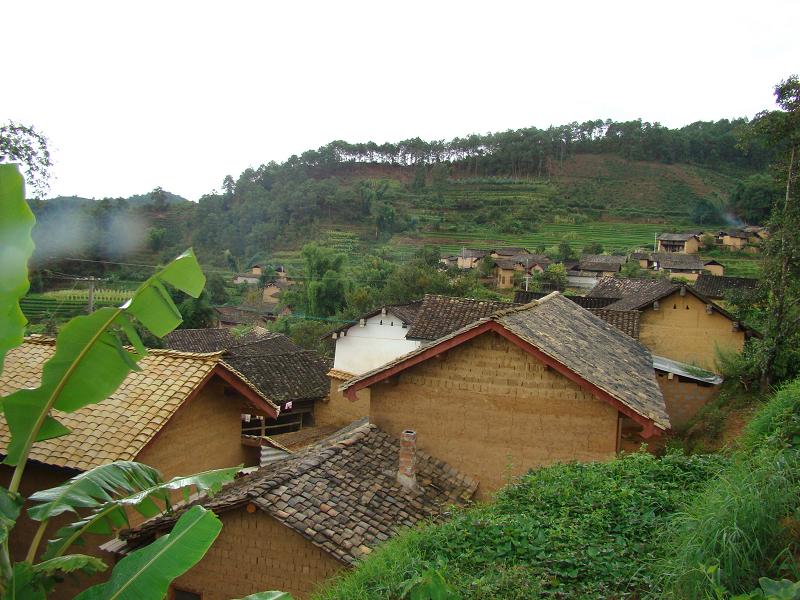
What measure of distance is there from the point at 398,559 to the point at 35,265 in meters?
30.8

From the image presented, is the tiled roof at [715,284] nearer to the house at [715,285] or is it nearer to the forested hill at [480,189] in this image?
the house at [715,285]

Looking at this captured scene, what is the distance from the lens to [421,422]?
1038 cm

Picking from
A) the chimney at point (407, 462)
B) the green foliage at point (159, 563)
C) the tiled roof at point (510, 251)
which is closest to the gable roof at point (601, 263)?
the tiled roof at point (510, 251)

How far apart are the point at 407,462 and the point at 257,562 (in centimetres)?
248

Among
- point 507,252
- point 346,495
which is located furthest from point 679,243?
point 346,495

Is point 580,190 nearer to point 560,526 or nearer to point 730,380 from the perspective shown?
point 730,380

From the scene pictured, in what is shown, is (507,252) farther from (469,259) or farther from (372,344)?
(372,344)

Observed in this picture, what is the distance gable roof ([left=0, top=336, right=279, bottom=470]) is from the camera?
27.6 feet

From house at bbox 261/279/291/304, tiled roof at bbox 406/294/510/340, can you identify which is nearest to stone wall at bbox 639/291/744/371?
tiled roof at bbox 406/294/510/340

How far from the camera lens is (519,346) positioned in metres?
9.93

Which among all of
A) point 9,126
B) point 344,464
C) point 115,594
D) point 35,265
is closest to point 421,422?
point 344,464

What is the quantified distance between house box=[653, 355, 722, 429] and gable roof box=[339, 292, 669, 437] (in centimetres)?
503

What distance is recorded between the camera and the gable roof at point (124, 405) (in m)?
8.42

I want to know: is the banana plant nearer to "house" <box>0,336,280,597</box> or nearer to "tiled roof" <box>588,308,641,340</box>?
"house" <box>0,336,280,597</box>
